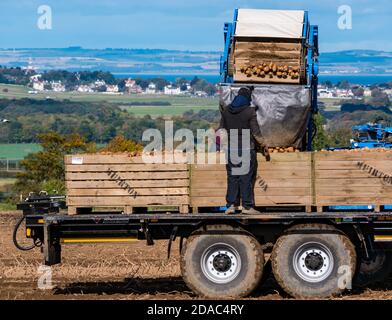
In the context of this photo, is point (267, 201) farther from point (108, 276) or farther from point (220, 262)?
point (108, 276)

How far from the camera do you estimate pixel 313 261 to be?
13.8m

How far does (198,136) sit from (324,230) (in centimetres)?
213

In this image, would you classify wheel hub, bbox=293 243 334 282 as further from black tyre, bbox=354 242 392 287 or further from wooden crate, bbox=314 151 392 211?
black tyre, bbox=354 242 392 287

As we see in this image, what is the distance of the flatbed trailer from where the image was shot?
1368 centimetres

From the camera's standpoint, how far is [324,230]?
13742 mm

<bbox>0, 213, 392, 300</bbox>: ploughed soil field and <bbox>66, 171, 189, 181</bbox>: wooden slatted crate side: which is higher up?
<bbox>66, 171, 189, 181</bbox>: wooden slatted crate side

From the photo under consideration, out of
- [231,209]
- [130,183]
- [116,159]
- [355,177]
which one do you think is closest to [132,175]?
[130,183]

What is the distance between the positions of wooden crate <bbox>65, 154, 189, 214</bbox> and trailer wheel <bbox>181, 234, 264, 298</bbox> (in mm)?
591

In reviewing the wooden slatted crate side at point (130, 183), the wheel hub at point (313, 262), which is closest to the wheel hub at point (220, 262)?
the wheel hub at point (313, 262)

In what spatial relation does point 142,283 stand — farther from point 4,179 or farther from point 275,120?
point 4,179

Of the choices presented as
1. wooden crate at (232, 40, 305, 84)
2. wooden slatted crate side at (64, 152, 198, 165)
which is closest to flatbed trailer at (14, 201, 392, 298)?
wooden slatted crate side at (64, 152, 198, 165)
